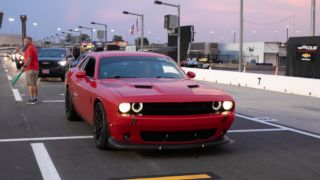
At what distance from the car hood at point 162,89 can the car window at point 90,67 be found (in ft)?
2.98

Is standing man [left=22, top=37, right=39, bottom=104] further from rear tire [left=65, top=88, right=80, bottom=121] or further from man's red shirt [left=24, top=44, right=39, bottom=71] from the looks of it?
rear tire [left=65, top=88, right=80, bottom=121]

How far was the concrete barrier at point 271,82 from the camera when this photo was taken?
19.1 meters

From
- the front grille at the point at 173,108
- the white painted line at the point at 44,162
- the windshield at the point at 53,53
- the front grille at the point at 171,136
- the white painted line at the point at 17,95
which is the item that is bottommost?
the white painted line at the point at 44,162

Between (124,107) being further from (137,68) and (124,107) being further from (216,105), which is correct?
(137,68)

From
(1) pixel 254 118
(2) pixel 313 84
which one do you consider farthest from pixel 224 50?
(1) pixel 254 118

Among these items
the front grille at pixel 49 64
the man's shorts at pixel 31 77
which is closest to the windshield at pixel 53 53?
the front grille at pixel 49 64

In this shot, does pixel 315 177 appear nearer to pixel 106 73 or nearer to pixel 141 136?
pixel 141 136

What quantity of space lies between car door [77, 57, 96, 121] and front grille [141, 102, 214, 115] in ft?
5.10

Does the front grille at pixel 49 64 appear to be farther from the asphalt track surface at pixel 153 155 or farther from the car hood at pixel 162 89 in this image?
the car hood at pixel 162 89

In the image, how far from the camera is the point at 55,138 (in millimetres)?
8734

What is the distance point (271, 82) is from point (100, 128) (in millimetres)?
14960

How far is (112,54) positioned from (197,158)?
2.69 meters

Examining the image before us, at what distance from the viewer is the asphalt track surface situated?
6.38 metres

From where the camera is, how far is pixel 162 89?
7199mm
